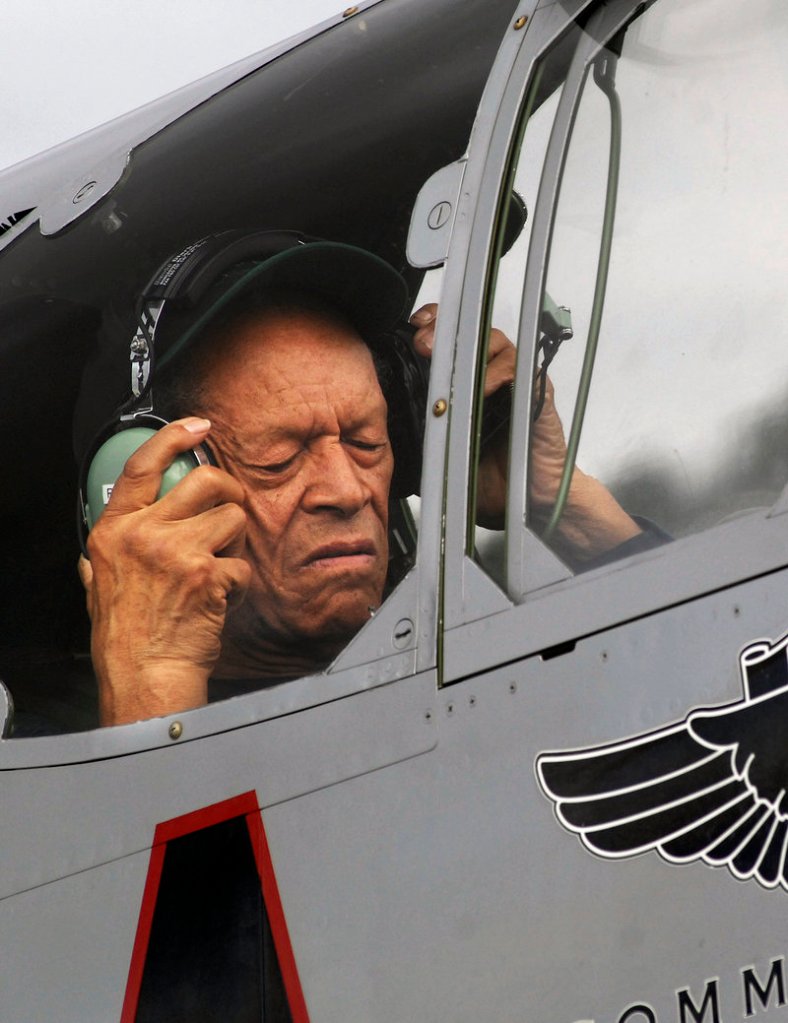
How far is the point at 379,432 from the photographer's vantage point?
2008 millimetres

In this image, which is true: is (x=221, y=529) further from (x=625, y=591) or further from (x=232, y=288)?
(x=625, y=591)

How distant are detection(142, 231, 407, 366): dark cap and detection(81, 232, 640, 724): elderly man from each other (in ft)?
0.10

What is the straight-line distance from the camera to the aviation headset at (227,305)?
207cm

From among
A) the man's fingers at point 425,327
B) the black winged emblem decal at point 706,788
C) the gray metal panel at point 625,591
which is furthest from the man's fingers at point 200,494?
the black winged emblem decal at point 706,788

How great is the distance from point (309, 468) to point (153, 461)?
275 millimetres

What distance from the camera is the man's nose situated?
1.99m

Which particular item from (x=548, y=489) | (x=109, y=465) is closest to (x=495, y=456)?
(x=548, y=489)

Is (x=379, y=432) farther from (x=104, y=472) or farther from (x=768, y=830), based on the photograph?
(x=768, y=830)

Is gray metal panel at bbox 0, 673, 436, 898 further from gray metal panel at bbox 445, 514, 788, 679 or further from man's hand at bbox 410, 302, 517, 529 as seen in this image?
man's hand at bbox 410, 302, 517, 529

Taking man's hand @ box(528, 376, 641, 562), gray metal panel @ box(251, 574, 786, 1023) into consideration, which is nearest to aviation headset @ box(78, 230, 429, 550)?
man's hand @ box(528, 376, 641, 562)

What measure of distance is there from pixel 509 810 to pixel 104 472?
976mm

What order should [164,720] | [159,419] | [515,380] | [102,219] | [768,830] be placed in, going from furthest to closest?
[102,219], [159,419], [164,720], [515,380], [768,830]

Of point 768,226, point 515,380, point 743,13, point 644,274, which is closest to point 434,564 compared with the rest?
point 515,380

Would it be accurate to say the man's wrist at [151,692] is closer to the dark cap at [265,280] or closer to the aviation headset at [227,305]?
the aviation headset at [227,305]
